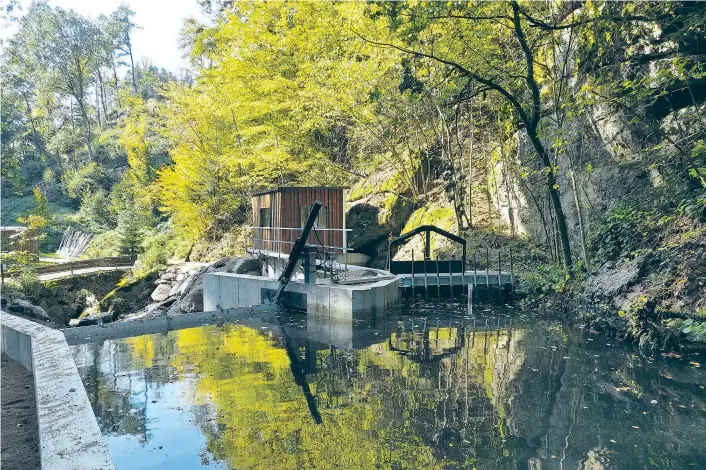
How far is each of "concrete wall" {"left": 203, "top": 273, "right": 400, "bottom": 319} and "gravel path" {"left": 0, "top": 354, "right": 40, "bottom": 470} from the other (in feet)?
23.3

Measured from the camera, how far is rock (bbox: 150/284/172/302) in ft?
72.0

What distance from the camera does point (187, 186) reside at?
26.0 m

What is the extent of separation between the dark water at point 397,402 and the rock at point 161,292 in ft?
39.0

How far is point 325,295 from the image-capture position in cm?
1288

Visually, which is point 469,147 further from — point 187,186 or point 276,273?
point 187,186

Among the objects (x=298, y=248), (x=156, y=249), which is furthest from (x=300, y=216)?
(x=156, y=249)

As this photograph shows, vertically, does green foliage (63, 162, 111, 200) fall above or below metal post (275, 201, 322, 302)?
above

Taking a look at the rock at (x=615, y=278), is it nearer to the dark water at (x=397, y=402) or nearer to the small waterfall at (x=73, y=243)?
the dark water at (x=397, y=402)

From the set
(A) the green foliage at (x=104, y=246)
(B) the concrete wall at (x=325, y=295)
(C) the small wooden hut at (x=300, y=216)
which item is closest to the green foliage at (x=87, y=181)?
(A) the green foliage at (x=104, y=246)

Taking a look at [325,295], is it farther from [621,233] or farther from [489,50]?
[489,50]

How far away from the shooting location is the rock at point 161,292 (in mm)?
21953

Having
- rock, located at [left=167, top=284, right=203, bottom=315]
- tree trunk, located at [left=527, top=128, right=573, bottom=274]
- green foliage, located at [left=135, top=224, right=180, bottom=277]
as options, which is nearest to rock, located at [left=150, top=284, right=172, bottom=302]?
green foliage, located at [left=135, top=224, right=180, bottom=277]

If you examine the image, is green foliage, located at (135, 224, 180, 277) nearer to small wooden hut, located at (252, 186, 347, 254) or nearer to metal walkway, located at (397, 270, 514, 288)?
Result: small wooden hut, located at (252, 186, 347, 254)

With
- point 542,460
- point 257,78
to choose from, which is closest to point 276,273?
point 257,78
